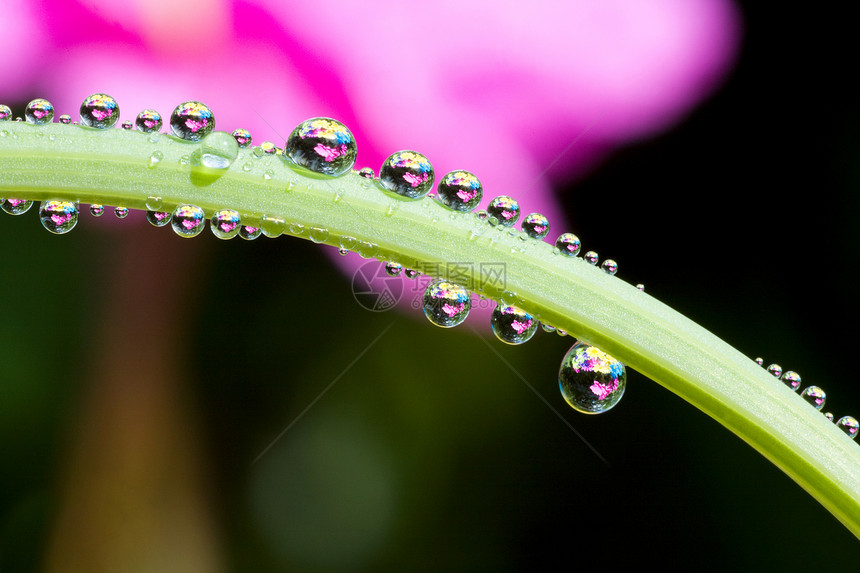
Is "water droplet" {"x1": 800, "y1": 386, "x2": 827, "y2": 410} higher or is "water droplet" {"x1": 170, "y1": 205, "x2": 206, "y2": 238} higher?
"water droplet" {"x1": 800, "y1": 386, "x2": 827, "y2": 410}

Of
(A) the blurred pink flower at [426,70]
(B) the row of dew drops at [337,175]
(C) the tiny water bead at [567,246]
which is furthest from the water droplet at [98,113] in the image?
(A) the blurred pink flower at [426,70]

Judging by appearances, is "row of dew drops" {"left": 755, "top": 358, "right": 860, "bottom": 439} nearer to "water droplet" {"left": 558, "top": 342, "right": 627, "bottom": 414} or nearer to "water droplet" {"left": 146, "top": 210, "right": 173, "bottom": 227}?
"water droplet" {"left": 558, "top": 342, "right": 627, "bottom": 414}

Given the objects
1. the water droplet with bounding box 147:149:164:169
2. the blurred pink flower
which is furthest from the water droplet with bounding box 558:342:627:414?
the blurred pink flower

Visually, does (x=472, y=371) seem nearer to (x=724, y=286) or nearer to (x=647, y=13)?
(x=724, y=286)

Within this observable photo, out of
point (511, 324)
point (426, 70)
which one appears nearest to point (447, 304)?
point (511, 324)

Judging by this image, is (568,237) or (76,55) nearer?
(568,237)

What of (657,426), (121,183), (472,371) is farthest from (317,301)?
(121,183)

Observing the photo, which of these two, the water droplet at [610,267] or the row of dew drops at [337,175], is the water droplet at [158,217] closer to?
the row of dew drops at [337,175]
